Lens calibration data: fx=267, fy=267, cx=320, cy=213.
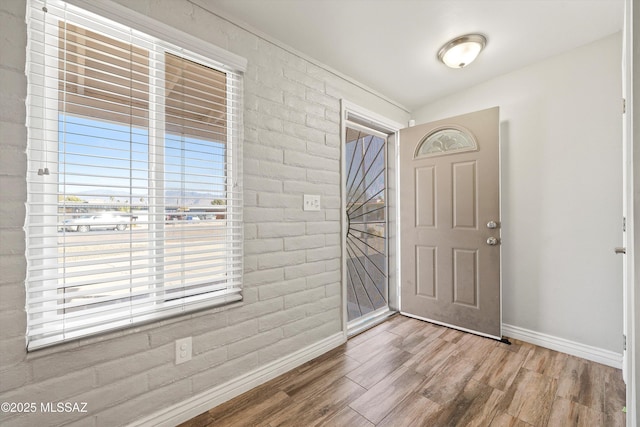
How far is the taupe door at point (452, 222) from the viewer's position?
233cm

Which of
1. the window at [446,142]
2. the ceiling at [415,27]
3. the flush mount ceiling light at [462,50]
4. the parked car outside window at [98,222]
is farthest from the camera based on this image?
the window at [446,142]

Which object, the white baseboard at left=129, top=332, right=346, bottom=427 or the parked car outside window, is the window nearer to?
the white baseboard at left=129, top=332, right=346, bottom=427

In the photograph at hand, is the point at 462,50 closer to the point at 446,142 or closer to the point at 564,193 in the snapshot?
the point at 446,142

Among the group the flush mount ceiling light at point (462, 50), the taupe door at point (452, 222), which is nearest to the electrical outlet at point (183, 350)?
the taupe door at point (452, 222)

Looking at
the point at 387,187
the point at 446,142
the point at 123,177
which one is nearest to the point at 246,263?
the point at 123,177

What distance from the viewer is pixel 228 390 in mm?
1567

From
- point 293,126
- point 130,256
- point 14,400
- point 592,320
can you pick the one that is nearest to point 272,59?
point 293,126

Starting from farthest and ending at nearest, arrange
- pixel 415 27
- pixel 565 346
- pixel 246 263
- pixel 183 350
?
pixel 565 346 → pixel 415 27 → pixel 246 263 → pixel 183 350

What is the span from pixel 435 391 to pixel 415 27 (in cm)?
240

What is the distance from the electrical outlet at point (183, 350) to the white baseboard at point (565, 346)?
260cm

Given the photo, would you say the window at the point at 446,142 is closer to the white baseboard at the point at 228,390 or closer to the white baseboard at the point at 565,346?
the white baseboard at the point at 565,346

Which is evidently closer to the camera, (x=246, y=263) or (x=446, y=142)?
(x=246, y=263)

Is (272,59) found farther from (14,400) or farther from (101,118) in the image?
(14,400)

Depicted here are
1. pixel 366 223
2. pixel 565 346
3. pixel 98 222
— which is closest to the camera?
pixel 98 222
